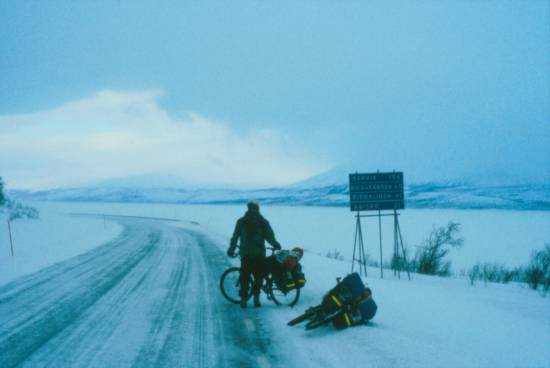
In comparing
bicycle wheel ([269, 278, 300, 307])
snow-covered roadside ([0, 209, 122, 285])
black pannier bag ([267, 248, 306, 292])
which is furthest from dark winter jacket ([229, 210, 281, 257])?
snow-covered roadside ([0, 209, 122, 285])

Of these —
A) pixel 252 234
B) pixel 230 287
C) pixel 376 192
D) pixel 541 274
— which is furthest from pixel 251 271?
pixel 541 274

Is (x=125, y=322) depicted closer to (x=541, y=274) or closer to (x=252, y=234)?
(x=252, y=234)

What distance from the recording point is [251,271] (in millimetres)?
8445

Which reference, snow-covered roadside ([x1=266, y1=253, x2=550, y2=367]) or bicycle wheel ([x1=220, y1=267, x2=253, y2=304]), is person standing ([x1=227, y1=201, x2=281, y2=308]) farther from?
snow-covered roadside ([x1=266, y1=253, x2=550, y2=367])

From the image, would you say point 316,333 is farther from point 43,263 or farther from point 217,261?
point 43,263

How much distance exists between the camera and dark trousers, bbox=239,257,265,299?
839 centimetres

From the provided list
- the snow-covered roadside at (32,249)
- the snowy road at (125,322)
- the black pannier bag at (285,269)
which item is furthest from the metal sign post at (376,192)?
the snow-covered roadside at (32,249)

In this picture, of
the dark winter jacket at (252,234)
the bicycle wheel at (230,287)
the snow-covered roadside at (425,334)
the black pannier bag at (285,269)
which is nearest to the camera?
the snow-covered roadside at (425,334)

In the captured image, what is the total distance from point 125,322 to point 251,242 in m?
2.63

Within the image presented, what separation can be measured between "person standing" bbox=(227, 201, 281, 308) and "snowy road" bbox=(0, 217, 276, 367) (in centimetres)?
73

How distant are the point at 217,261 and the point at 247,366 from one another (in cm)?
997

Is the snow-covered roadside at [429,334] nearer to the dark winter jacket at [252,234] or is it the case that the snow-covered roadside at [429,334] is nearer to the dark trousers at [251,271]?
the dark trousers at [251,271]

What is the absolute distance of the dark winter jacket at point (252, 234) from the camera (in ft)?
27.3

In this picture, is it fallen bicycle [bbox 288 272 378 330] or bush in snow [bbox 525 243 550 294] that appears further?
bush in snow [bbox 525 243 550 294]
